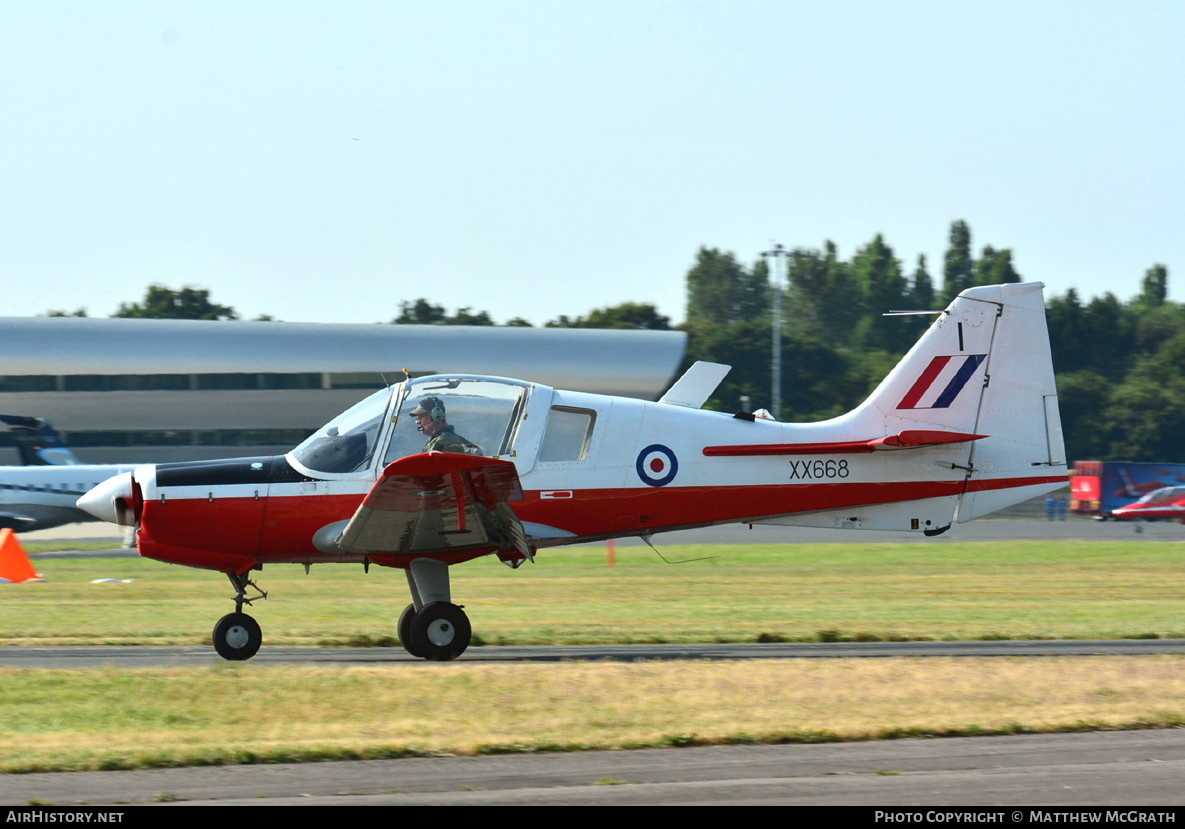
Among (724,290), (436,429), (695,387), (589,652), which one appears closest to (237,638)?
(436,429)

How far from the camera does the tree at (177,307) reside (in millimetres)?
74625

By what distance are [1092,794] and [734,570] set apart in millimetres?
18292

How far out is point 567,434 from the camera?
12281 millimetres

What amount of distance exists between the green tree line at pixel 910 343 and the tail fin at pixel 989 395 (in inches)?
1398

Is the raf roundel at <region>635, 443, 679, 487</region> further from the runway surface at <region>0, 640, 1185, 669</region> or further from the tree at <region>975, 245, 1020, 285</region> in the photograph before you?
the tree at <region>975, 245, 1020, 285</region>

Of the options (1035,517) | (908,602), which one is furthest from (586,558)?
(1035,517)

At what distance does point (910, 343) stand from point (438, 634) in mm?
80856

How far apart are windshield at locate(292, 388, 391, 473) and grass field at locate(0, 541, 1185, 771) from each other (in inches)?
80.2

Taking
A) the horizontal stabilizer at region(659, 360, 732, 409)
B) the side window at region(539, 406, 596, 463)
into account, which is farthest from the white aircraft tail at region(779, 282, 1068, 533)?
the side window at region(539, 406, 596, 463)

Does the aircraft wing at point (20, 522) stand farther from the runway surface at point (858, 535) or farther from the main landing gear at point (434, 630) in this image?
the main landing gear at point (434, 630)

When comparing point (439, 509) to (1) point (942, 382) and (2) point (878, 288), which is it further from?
(2) point (878, 288)

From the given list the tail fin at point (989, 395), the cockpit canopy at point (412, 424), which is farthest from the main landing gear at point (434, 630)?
the tail fin at point (989, 395)

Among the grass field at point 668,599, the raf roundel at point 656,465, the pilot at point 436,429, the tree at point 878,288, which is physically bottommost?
the grass field at point 668,599

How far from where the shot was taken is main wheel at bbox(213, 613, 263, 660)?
38.1 feet
